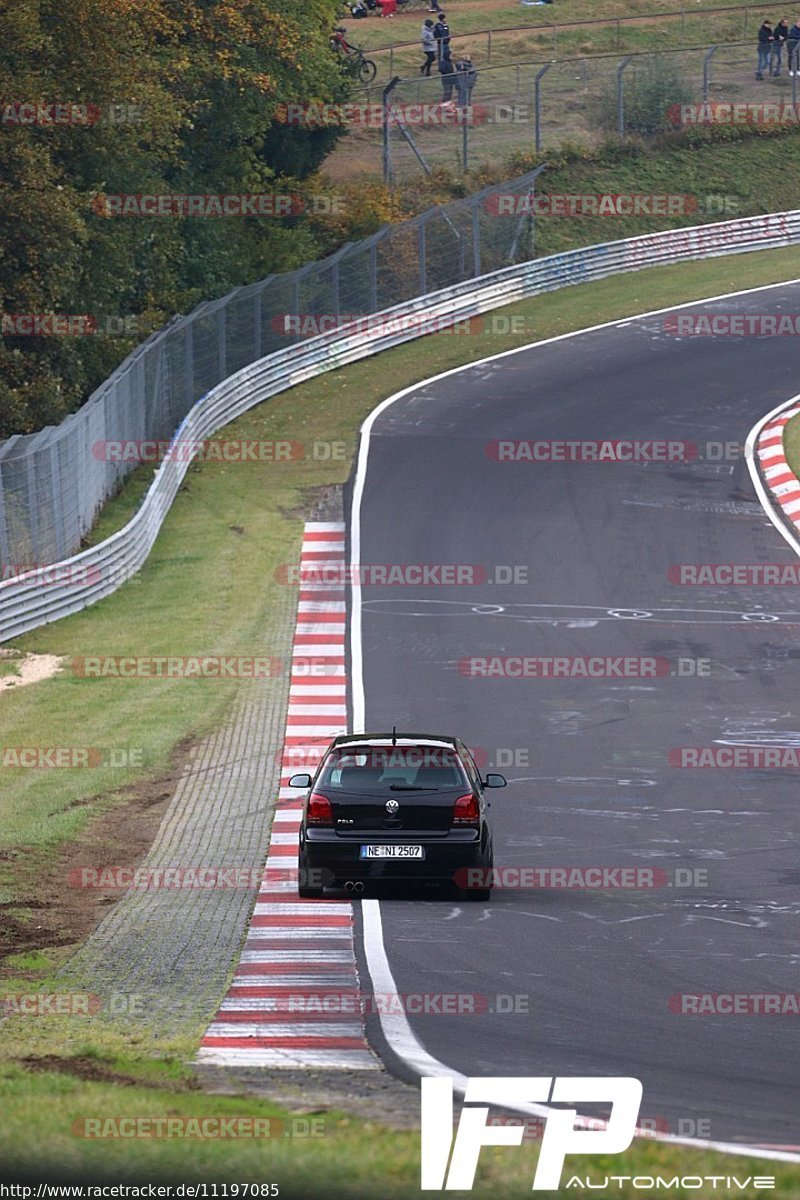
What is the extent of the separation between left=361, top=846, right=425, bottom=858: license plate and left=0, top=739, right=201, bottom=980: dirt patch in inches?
88.0

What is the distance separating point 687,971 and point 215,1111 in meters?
4.90

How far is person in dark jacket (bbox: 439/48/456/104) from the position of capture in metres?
59.9

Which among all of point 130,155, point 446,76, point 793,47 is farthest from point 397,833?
point 793,47

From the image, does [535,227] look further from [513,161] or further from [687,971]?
[687,971]

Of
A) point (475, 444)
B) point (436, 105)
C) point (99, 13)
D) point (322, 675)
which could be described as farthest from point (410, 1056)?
point (436, 105)

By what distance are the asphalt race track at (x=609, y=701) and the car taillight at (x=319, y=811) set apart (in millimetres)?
922

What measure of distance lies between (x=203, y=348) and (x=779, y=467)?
1340cm

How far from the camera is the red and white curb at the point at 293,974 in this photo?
10.2 meters

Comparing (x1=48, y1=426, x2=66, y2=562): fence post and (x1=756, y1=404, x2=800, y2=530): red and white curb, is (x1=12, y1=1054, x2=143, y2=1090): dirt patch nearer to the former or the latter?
(x1=48, y1=426, x2=66, y2=562): fence post

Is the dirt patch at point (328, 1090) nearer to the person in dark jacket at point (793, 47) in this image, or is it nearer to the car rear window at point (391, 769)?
the car rear window at point (391, 769)

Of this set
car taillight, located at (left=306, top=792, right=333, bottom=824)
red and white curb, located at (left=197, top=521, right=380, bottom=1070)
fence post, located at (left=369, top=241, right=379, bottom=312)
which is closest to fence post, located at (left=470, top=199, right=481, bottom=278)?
fence post, located at (left=369, top=241, right=379, bottom=312)

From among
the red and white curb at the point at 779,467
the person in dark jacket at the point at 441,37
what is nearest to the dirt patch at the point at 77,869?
the red and white curb at the point at 779,467

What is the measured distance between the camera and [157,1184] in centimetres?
660

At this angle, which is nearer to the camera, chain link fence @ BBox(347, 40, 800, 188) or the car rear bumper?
the car rear bumper
